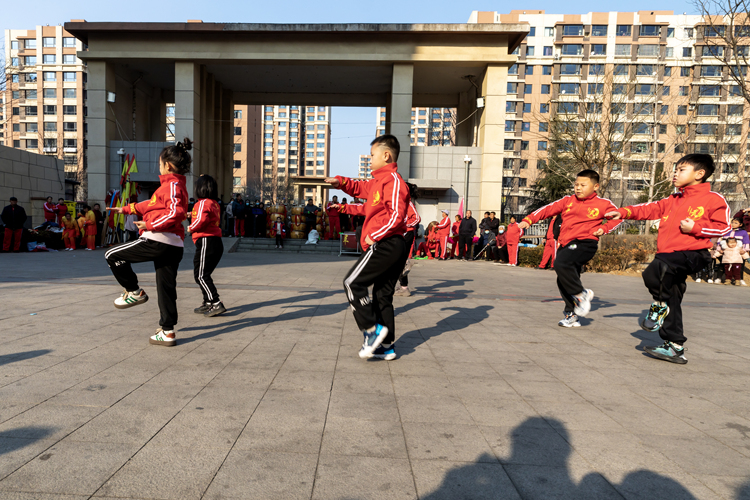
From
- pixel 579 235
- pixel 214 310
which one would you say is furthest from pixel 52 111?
pixel 579 235

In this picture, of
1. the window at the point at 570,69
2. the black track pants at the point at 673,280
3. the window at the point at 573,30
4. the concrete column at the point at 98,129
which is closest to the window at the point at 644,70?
the window at the point at 570,69

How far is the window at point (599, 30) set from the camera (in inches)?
2616

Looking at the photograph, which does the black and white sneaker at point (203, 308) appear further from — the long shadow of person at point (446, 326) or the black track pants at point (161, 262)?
the long shadow of person at point (446, 326)

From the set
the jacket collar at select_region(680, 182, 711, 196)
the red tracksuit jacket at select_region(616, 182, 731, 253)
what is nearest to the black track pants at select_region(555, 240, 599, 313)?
the red tracksuit jacket at select_region(616, 182, 731, 253)

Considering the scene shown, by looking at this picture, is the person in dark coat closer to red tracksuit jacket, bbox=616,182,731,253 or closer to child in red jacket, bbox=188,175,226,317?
child in red jacket, bbox=188,175,226,317

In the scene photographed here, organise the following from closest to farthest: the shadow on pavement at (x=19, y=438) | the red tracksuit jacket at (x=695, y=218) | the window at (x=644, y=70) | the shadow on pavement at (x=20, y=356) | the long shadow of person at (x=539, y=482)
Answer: the long shadow of person at (x=539, y=482)
the shadow on pavement at (x=19, y=438)
the shadow on pavement at (x=20, y=356)
the red tracksuit jacket at (x=695, y=218)
the window at (x=644, y=70)

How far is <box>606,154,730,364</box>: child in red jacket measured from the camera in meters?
4.18

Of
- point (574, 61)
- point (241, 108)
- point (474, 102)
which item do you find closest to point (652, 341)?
point (474, 102)

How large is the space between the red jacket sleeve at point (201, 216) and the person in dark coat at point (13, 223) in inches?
481

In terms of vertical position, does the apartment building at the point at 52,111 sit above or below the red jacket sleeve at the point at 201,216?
above

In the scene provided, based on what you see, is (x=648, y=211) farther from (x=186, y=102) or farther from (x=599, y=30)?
(x=599, y=30)

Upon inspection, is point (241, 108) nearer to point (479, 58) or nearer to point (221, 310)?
point (479, 58)

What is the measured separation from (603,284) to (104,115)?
20.9m

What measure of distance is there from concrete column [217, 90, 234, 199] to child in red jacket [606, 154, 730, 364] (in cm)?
2445
